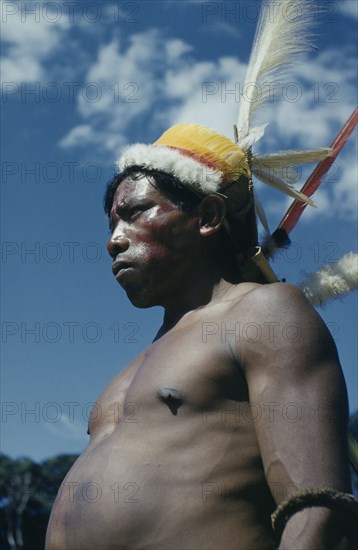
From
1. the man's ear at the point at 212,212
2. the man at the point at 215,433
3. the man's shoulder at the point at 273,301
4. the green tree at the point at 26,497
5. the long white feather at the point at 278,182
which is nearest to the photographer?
the man at the point at 215,433

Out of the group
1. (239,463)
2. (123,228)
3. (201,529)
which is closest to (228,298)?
(123,228)

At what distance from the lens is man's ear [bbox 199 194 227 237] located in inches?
132

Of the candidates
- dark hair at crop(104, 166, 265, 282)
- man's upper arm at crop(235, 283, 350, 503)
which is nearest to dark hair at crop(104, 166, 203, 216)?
dark hair at crop(104, 166, 265, 282)

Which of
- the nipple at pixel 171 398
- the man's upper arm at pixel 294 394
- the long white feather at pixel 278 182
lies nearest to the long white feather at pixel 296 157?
the long white feather at pixel 278 182

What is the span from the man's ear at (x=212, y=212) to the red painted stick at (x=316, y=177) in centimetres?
52

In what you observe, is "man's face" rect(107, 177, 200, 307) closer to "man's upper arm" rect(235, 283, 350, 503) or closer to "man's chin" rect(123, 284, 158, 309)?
"man's chin" rect(123, 284, 158, 309)

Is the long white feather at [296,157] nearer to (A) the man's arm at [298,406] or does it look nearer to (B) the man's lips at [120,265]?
(B) the man's lips at [120,265]

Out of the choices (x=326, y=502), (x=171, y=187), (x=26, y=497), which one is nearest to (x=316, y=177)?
(x=171, y=187)

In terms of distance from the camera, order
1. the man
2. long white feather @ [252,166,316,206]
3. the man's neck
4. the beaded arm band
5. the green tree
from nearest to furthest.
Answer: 1. the beaded arm band
2. the man
3. the man's neck
4. long white feather @ [252,166,316,206]
5. the green tree

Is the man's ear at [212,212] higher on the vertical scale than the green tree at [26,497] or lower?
higher

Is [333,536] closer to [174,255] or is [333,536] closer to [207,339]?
[207,339]

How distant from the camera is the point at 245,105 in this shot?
12.4 feet

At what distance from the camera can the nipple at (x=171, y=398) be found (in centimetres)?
273

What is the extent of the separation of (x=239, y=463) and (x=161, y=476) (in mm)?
229
